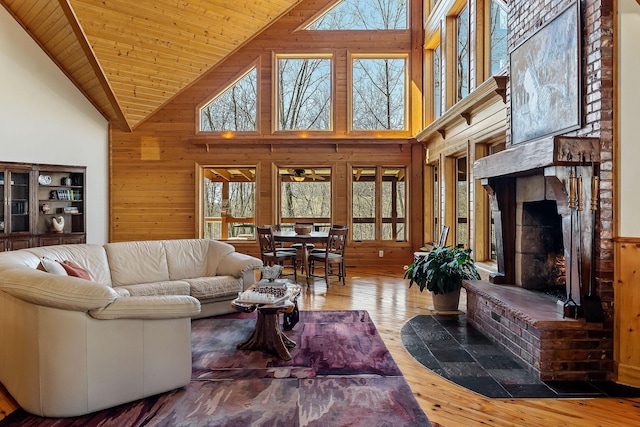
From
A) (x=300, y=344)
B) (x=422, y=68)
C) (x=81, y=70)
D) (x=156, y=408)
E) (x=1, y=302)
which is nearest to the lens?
(x=156, y=408)

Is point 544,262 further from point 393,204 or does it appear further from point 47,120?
point 47,120

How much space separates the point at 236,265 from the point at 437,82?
5.24 metres

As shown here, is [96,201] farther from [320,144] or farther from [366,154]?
[366,154]

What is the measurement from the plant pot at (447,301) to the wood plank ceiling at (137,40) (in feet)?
18.8

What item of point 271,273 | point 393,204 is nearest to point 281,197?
point 393,204

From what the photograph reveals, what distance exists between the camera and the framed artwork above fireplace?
2980 millimetres

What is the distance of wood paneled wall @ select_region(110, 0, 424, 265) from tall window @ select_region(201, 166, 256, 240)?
0.29 meters

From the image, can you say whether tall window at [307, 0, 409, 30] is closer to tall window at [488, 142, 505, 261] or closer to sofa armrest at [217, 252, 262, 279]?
tall window at [488, 142, 505, 261]

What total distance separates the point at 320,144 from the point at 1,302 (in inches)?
249

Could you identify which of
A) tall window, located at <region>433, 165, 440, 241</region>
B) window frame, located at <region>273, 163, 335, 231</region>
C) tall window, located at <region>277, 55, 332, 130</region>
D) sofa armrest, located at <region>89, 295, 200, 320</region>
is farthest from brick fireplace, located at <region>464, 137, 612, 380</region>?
tall window, located at <region>277, 55, 332, 130</region>

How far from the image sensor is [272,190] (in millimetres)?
8328

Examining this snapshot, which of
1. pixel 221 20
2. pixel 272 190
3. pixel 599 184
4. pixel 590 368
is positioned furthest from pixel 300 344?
pixel 221 20

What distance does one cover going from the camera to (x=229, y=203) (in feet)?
28.1

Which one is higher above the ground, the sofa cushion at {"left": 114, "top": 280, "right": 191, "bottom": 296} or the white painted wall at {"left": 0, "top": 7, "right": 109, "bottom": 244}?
the white painted wall at {"left": 0, "top": 7, "right": 109, "bottom": 244}
